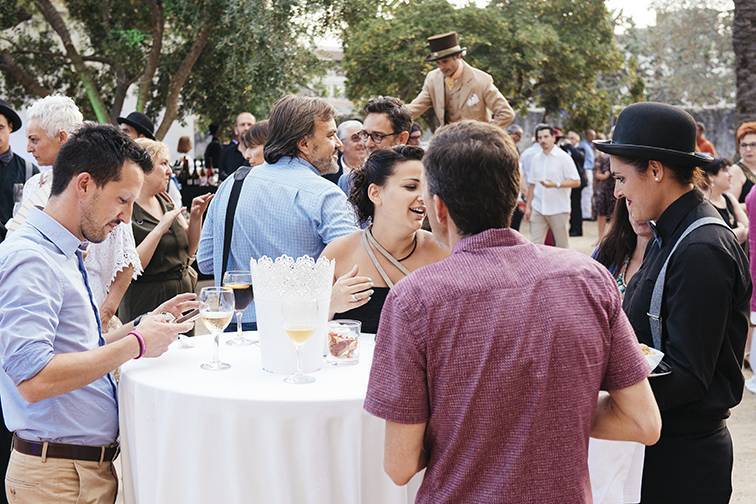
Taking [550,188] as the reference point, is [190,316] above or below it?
above

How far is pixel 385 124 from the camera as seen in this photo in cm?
507

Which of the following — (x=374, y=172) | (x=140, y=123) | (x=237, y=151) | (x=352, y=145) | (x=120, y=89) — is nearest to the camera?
(x=374, y=172)

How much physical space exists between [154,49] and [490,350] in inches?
511

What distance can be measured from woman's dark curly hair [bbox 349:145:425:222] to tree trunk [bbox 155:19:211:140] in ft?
33.8

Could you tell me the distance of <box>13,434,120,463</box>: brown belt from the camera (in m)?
2.47

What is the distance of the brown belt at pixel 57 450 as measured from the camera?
8.11 feet

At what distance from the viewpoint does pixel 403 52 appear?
73.4 feet

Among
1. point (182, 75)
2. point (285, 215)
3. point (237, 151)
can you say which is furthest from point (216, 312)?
point (182, 75)

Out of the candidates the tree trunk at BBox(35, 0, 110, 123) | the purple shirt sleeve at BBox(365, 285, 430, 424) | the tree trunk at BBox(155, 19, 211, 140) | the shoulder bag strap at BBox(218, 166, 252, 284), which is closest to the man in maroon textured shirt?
the purple shirt sleeve at BBox(365, 285, 430, 424)

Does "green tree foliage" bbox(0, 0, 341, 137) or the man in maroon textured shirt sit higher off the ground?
"green tree foliage" bbox(0, 0, 341, 137)

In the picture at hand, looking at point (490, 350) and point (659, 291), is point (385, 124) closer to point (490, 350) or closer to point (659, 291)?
point (659, 291)

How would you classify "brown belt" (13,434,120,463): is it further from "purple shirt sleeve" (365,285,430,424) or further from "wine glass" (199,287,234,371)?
"purple shirt sleeve" (365,285,430,424)

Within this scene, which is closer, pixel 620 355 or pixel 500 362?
pixel 500 362

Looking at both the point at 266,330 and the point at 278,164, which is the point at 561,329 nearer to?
the point at 266,330
